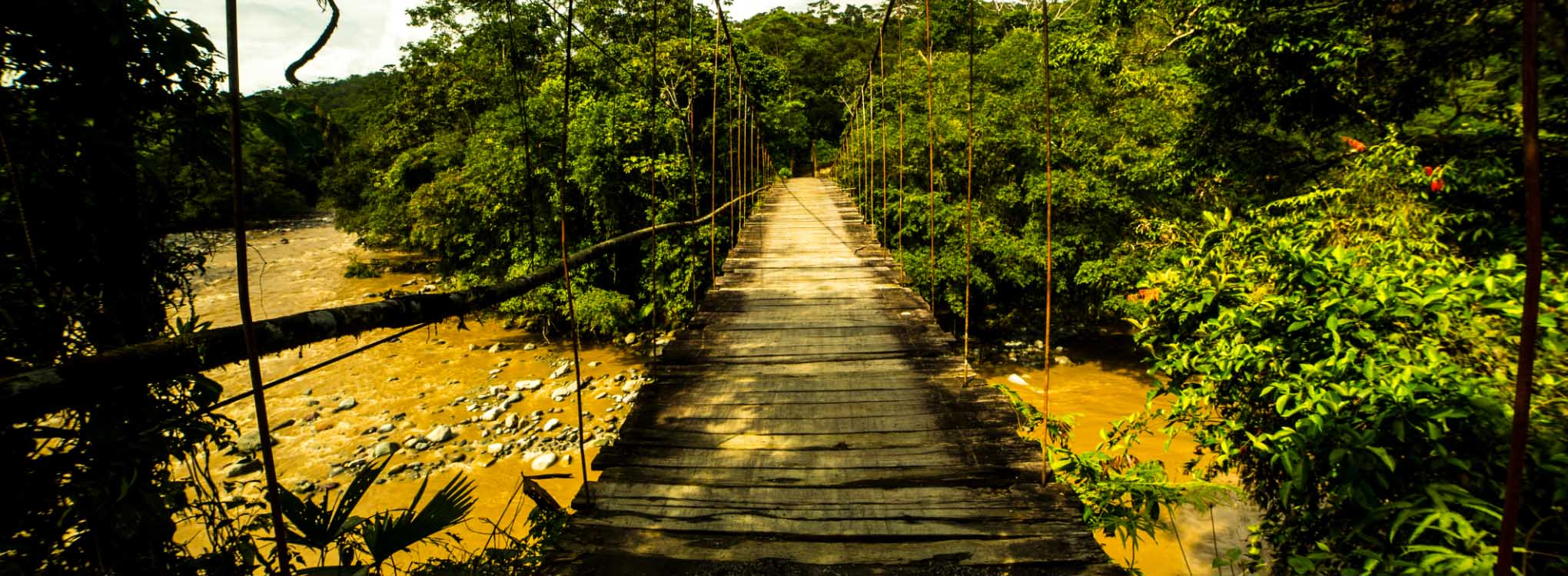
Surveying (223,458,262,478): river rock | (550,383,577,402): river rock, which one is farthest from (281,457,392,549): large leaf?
(550,383,577,402): river rock

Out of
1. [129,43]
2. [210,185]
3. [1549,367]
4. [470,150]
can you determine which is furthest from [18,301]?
[470,150]

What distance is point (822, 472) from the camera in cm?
187

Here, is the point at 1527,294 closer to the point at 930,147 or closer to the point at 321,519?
the point at 321,519

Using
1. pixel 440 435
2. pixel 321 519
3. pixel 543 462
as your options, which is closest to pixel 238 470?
pixel 440 435

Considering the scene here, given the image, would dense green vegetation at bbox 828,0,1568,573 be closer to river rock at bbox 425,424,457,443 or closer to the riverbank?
the riverbank

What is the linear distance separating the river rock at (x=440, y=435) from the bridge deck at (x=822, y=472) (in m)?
6.46

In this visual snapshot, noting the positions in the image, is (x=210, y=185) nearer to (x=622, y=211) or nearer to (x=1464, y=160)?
(x=1464, y=160)

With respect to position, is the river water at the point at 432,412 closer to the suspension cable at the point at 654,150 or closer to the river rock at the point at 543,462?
the river rock at the point at 543,462

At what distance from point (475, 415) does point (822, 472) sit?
841 centimetres

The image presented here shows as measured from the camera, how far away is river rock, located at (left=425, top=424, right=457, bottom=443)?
783 cm

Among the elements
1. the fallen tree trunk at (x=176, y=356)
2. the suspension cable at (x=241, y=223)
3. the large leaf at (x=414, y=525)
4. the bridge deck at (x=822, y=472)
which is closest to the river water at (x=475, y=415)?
the bridge deck at (x=822, y=472)

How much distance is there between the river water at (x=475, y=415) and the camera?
18.6ft

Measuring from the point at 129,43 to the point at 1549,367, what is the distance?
487cm

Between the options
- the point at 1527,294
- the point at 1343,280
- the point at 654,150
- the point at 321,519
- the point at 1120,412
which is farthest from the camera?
the point at 1120,412
